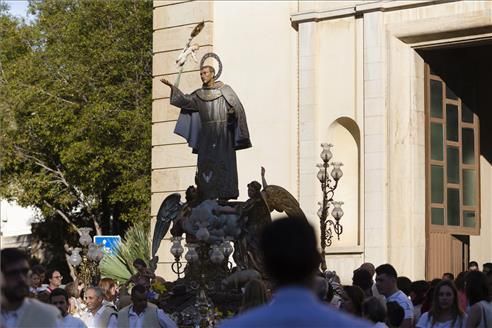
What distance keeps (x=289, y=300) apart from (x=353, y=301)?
16.4 ft

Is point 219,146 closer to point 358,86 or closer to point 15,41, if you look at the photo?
point 358,86

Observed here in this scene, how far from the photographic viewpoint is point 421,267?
2448 cm

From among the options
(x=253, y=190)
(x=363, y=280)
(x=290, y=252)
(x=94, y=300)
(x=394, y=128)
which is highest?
(x=394, y=128)

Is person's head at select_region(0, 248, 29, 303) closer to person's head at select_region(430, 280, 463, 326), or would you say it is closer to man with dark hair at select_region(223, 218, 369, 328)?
man with dark hair at select_region(223, 218, 369, 328)

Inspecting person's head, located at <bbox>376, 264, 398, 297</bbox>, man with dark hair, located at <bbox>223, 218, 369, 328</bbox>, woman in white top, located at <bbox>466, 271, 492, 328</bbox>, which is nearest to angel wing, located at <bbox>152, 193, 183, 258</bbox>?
person's head, located at <bbox>376, 264, 398, 297</bbox>

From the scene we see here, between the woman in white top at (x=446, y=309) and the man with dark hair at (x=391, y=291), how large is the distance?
0.80m

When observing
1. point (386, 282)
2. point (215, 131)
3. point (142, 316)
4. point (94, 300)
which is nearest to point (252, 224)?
point (215, 131)

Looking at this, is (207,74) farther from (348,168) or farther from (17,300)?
(17,300)

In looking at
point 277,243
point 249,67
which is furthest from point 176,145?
point 277,243

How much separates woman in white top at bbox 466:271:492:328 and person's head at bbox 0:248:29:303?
502 cm

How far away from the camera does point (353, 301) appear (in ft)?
31.1

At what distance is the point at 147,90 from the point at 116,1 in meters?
2.71

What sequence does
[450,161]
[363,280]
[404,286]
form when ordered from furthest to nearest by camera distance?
[450,161]
[404,286]
[363,280]

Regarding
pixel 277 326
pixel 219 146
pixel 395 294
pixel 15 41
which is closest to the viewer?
pixel 277 326
